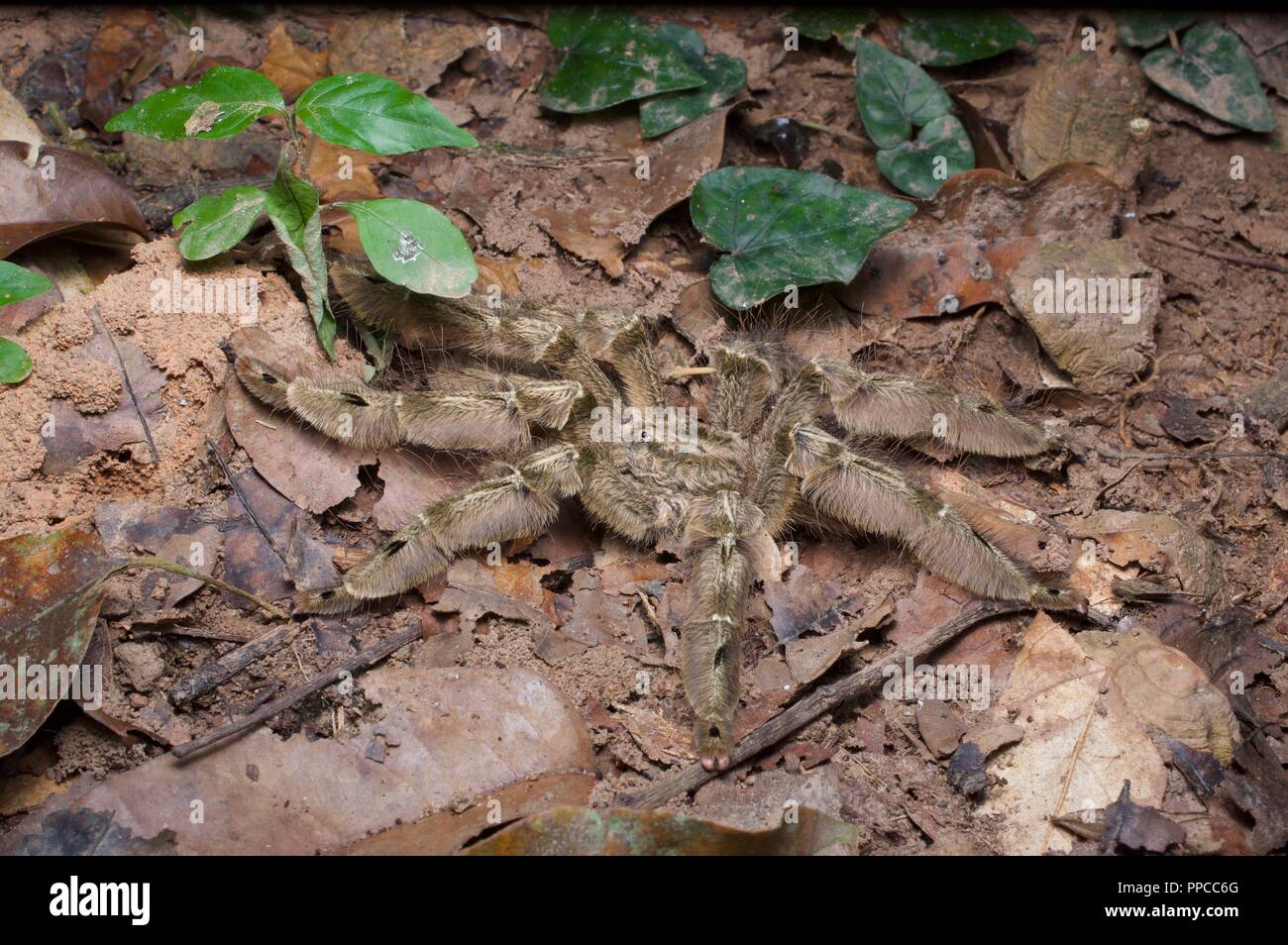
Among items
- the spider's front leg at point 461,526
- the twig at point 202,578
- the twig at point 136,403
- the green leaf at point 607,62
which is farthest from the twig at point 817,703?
the green leaf at point 607,62

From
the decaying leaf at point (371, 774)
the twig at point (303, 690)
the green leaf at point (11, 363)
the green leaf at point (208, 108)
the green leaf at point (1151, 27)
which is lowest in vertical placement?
the decaying leaf at point (371, 774)

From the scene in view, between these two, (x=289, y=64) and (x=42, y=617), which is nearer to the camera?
(x=42, y=617)

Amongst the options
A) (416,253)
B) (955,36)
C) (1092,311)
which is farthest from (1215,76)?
(416,253)

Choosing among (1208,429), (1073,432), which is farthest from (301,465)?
(1208,429)

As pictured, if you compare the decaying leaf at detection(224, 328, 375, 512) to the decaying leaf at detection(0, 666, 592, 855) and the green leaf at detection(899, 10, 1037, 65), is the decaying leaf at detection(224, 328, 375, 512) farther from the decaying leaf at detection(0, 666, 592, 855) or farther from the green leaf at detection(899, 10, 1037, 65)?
the green leaf at detection(899, 10, 1037, 65)

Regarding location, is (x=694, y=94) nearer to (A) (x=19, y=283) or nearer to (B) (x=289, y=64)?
(B) (x=289, y=64)

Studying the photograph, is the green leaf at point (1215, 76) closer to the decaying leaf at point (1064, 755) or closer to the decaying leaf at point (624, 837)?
the decaying leaf at point (1064, 755)
